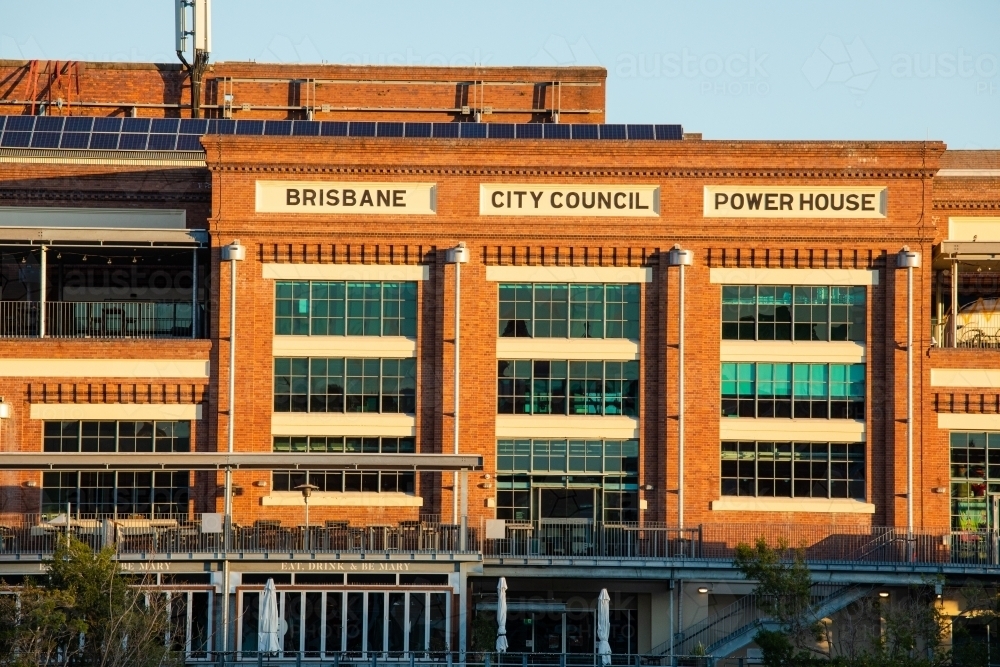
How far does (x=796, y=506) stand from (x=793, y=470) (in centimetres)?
112

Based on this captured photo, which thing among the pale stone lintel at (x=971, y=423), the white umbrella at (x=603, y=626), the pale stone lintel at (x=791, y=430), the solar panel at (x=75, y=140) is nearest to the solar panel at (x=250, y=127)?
the solar panel at (x=75, y=140)

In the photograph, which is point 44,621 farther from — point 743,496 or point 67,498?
point 743,496

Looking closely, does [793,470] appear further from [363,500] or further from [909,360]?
[363,500]

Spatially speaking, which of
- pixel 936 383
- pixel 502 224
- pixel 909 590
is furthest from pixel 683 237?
pixel 909 590

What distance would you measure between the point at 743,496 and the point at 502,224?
36.0 ft

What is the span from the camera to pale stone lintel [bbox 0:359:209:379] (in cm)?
5097

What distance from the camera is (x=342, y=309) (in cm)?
5147

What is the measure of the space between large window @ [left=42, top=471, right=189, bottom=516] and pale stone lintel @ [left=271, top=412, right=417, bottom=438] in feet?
10.7

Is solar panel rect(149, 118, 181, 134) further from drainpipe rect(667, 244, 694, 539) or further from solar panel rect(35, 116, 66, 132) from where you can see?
drainpipe rect(667, 244, 694, 539)

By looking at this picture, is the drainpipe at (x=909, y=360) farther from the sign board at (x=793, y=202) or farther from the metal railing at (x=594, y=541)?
the metal railing at (x=594, y=541)

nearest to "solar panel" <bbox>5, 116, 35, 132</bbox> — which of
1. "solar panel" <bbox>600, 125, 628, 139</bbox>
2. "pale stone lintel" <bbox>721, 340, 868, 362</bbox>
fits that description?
"solar panel" <bbox>600, 125, 628, 139</bbox>

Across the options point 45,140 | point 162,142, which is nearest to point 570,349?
point 162,142

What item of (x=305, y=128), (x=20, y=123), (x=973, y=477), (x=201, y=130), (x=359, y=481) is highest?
(x=305, y=128)

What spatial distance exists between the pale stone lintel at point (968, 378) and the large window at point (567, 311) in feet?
30.5
